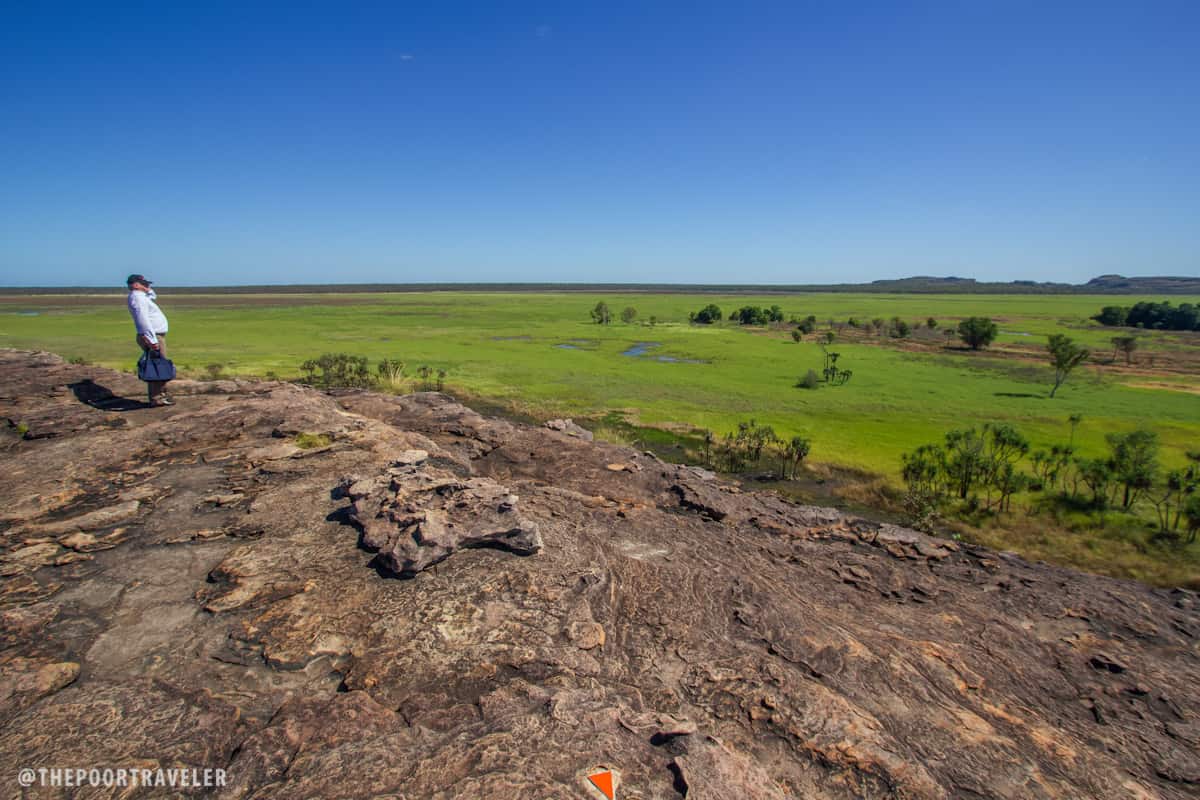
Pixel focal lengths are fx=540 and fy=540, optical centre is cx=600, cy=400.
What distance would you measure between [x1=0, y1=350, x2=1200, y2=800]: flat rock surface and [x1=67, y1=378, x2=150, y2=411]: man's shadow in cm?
125

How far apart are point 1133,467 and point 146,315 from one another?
30014 mm

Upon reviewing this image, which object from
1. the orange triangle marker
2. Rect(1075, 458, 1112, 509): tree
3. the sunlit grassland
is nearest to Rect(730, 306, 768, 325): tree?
the sunlit grassland

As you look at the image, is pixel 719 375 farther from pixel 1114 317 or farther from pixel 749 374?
pixel 1114 317

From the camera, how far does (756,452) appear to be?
2477cm

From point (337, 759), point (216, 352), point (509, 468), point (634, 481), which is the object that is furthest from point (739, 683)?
point (216, 352)

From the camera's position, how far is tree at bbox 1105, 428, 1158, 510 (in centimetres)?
1922

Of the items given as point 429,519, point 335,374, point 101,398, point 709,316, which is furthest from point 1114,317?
point 101,398

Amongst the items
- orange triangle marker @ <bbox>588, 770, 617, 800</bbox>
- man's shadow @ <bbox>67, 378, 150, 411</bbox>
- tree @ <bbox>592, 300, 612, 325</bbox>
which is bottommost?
orange triangle marker @ <bbox>588, 770, 617, 800</bbox>

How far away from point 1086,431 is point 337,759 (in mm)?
39504

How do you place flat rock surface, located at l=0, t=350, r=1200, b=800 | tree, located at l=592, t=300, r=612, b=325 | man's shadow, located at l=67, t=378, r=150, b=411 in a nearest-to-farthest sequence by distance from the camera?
1. flat rock surface, located at l=0, t=350, r=1200, b=800
2. man's shadow, located at l=67, t=378, r=150, b=411
3. tree, located at l=592, t=300, r=612, b=325

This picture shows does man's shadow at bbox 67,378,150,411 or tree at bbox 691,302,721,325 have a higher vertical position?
tree at bbox 691,302,721,325

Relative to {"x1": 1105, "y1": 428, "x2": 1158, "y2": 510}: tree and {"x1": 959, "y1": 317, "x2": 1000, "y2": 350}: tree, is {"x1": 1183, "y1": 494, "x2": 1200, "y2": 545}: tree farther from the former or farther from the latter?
{"x1": 959, "y1": 317, "x2": 1000, "y2": 350}: tree

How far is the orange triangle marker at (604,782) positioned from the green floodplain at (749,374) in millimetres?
18161

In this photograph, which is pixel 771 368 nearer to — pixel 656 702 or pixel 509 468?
pixel 509 468
